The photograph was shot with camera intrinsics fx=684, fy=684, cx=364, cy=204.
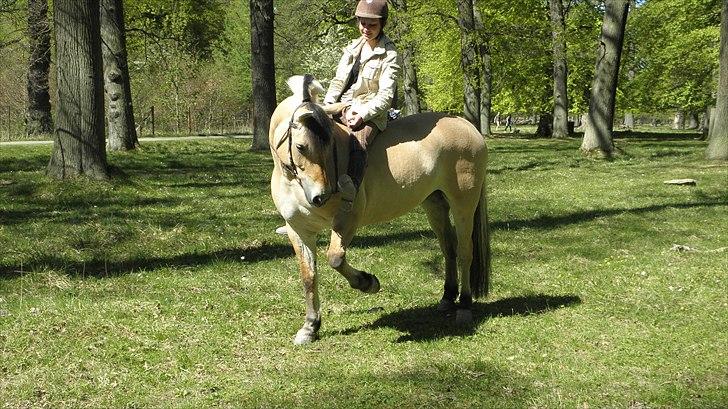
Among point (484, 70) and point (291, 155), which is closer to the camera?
point (291, 155)

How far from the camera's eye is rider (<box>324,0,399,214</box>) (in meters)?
5.82

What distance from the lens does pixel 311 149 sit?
5168 mm

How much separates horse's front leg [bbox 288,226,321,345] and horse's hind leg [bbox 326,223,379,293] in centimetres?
37

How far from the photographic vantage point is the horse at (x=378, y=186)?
527cm

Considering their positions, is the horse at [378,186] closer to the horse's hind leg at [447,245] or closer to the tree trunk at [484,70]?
the horse's hind leg at [447,245]

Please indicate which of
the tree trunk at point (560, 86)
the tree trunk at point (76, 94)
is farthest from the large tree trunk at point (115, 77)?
the tree trunk at point (560, 86)

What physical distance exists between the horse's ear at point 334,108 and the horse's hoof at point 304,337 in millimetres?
1966

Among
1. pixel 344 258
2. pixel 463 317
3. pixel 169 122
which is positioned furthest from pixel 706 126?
pixel 344 258

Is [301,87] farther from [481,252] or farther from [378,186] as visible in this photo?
[481,252]

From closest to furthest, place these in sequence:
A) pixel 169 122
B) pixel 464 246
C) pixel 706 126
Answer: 1. pixel 464 246
2. pixel 706 126
3. pixel 169 122

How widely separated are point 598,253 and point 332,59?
48.8m

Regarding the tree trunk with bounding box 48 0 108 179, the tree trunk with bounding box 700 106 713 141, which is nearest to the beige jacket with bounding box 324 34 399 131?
the tree trunk with bounding box 48 0 108 179

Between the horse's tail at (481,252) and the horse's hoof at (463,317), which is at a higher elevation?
the horse's tail at (481,252)

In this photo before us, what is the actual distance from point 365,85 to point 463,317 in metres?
2.50
